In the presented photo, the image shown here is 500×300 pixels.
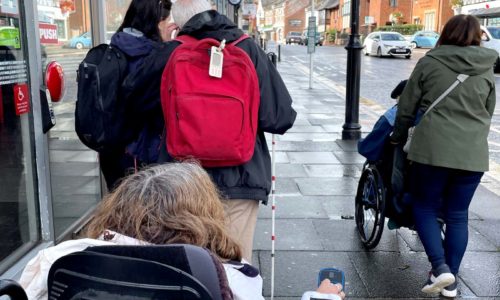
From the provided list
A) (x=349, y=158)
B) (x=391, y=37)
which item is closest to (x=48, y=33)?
(x=349, y=158)

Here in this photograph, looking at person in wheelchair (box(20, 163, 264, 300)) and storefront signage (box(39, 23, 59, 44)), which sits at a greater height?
storefront signage (box(39, 23, 59, 44))

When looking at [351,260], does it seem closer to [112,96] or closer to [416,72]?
[416,72]

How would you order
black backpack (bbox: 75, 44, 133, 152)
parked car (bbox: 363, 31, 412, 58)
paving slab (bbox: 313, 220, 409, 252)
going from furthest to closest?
1. parked car (bbox: 363, 31, 412, 58)
2. paving slab (bbox: 313, 220, 409, 252)
3. black backpack (bbox: 75, 44, 133, 152)

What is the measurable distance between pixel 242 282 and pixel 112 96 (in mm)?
1466

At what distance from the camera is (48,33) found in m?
3.73

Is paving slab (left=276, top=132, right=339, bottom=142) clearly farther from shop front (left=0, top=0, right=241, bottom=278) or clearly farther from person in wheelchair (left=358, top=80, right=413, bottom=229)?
shop front (left=0, top=0, right=241, bottom=278)

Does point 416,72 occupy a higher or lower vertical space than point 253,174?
higher

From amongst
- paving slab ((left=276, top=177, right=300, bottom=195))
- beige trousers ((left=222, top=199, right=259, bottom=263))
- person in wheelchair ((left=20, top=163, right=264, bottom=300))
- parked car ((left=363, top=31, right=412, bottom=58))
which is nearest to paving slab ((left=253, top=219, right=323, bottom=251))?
paving slab ((left=276, top=177, right=300, bottom=195))

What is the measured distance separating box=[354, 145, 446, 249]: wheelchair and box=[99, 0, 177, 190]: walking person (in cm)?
182

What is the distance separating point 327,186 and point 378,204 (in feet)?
7.05

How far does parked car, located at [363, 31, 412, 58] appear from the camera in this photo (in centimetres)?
3031

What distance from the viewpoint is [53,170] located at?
395 cm

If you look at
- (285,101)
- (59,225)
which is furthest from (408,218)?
(59,225)

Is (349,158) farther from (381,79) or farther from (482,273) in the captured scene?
(381,79)
